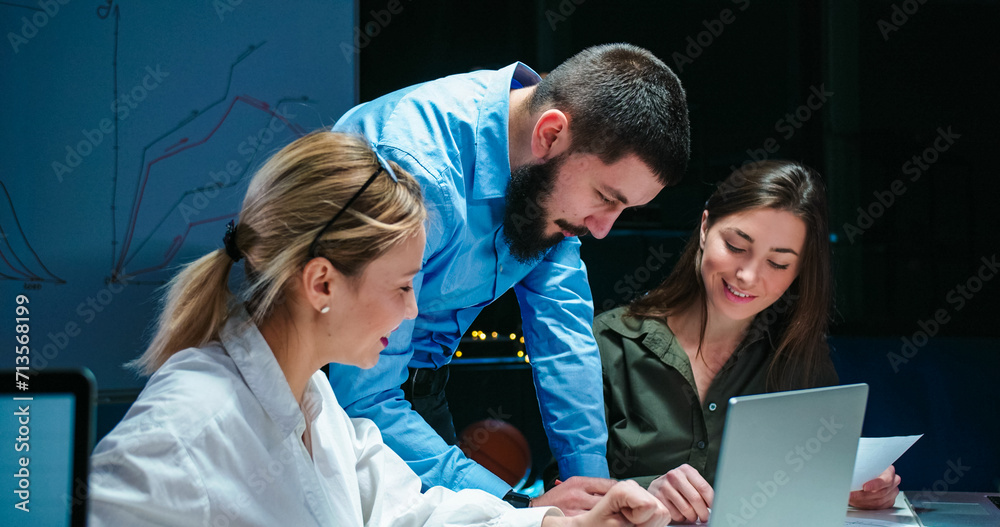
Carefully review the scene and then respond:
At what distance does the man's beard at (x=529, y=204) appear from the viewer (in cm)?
155

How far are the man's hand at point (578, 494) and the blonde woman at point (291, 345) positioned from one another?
6.4 inches

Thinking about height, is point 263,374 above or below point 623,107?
below

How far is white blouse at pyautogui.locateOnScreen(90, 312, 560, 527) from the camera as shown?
0.83 metres

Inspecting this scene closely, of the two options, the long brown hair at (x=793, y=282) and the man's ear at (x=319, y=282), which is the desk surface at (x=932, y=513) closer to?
the long brown hair at (x=793, y=282)

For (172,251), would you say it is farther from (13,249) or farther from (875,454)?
(875,454)

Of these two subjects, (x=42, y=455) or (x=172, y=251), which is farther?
(x=172, y=251)

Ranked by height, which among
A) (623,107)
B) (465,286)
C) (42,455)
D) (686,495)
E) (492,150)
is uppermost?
(623,107)

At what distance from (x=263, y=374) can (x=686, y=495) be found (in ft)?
2.52

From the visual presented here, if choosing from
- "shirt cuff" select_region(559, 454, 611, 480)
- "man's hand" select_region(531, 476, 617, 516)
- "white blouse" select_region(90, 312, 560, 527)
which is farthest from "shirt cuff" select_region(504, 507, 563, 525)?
"shirt cuff" select_region(559, 454, 611, 480)

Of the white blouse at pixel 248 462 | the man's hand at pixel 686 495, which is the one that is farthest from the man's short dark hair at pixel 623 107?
the white blouse at pixel 248 462

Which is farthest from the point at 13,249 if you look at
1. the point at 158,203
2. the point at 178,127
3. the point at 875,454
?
the point at 875,454

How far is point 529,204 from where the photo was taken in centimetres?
158

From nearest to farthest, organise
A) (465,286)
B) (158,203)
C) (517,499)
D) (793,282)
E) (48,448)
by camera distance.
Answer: (48,448)
(517,499)
(465,286)
(793,282)
(158,203)

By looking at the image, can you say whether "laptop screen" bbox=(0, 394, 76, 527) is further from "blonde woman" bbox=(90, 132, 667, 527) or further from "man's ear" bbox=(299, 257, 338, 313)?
"man's ear" bbox=(299, 257, 338, 313)
